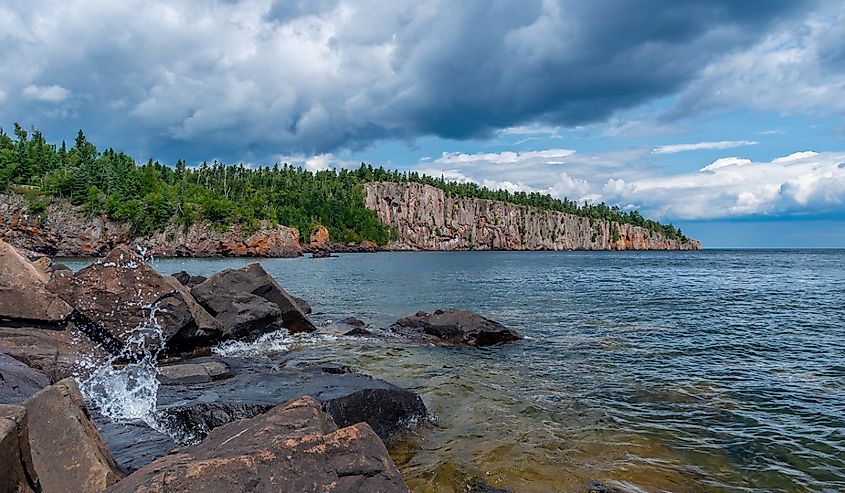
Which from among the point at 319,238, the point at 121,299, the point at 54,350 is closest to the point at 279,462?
the point at 54,350

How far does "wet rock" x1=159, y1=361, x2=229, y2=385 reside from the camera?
12699mm

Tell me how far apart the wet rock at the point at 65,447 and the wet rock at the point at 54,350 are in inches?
274

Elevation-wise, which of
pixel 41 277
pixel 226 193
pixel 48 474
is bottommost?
pixel 48 474

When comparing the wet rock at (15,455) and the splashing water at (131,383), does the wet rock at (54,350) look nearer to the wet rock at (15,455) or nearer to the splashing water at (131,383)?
the splashing water at (131,383)

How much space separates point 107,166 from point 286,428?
16765 cm

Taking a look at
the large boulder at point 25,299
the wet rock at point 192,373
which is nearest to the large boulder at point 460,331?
the wet rock at point 192,373

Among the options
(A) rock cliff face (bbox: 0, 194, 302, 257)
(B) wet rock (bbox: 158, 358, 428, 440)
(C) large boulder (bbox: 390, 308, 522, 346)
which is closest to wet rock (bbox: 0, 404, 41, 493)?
(B) wet rock (bbox: 158, 358, 428, 440)

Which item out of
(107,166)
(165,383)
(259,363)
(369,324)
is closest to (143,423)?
(165,383)

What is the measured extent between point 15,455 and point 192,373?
897 centimetres

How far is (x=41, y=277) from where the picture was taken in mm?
15828

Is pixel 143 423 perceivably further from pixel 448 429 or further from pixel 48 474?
pixel 448 429

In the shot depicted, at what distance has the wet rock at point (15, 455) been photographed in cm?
452

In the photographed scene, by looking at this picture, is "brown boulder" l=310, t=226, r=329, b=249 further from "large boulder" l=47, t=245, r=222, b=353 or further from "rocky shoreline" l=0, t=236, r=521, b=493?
"large boulder" l=47, t=245, r=222, b=353

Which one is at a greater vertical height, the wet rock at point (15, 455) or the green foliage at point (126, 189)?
the green foliage at point (126, 189)
